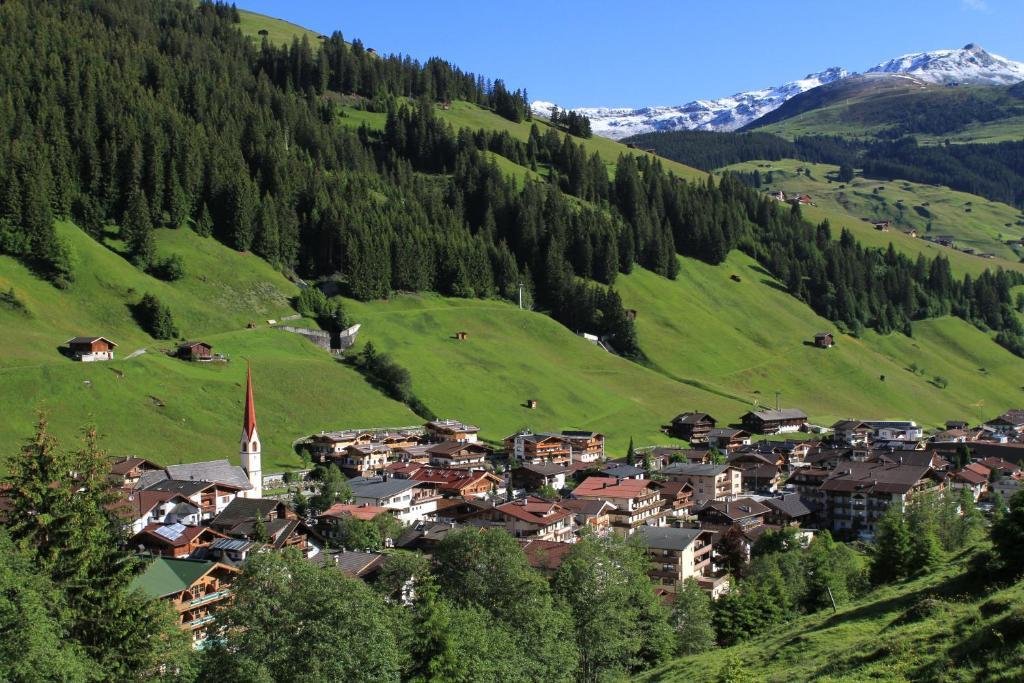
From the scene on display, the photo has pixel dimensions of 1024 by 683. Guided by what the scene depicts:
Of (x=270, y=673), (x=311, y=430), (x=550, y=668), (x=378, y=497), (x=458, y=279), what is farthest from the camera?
(x=458, y=279)

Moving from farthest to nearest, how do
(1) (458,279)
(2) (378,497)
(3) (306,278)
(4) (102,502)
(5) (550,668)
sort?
(1) (458,279), (3) (306,278), (2) (378,497), (5) (550,668), (4) (102,502)

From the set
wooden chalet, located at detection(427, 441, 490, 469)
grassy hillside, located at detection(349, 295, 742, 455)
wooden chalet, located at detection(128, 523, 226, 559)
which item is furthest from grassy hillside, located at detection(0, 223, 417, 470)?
wooden chalet, located at detection(128, 523, 226, 559)

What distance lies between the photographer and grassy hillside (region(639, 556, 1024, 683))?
904 inches

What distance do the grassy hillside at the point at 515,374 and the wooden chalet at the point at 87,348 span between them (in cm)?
3906

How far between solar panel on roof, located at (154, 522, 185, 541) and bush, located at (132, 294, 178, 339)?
54.3 m

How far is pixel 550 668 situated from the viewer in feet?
137

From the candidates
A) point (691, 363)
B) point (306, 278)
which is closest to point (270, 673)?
point (306, 278)

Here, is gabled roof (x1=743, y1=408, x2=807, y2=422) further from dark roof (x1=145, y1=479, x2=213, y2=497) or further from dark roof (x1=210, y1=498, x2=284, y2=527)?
dark roof (x1=145, y1=479, x2=213, y2=497)

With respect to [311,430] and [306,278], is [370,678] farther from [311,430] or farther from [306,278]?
[306,278]

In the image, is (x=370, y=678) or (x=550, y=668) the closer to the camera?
(x=370, y=678)

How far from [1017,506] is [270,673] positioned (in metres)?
25.8

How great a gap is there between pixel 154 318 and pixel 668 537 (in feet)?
233

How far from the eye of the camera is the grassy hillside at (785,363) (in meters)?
159

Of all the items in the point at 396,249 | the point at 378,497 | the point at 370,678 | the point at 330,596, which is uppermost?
the point at 396,249
